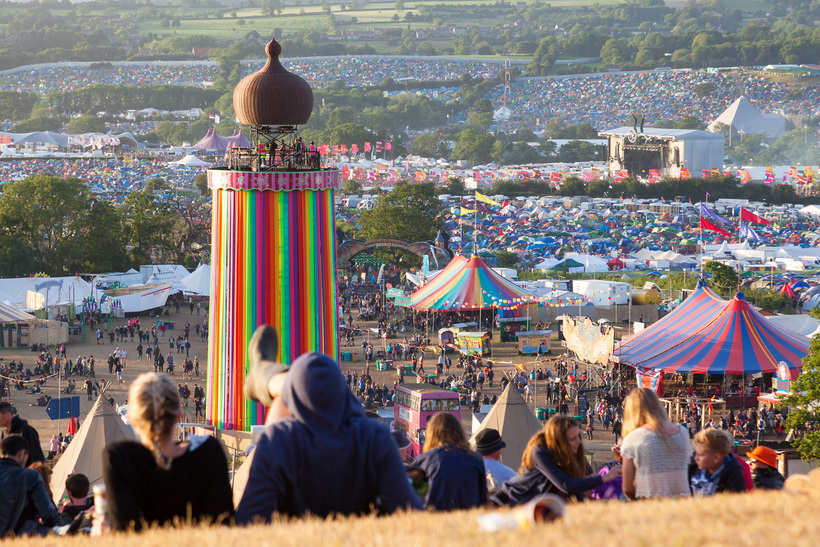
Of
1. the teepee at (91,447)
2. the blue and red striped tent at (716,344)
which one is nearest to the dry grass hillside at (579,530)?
the teepee at (91,447)

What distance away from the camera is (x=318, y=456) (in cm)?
369

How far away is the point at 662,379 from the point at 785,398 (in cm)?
726

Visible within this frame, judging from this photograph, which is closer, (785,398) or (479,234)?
(785,398)

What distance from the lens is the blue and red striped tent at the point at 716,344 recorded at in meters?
21.7

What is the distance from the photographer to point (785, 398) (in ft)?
50.2

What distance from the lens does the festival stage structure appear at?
46.2 feet

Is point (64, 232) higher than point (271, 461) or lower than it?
higher

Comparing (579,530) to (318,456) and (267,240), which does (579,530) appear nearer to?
(318,456)

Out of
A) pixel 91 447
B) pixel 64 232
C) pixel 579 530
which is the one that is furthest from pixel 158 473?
pixel 64 232

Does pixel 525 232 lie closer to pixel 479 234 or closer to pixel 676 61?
pixel 479 234

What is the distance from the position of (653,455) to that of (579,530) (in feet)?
5.13

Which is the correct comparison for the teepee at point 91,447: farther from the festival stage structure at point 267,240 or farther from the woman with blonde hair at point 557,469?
the woman with blonde hair at point 557,469

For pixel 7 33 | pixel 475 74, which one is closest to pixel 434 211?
pixel 475 74

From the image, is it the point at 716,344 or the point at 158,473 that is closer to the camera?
the point at 158,473
